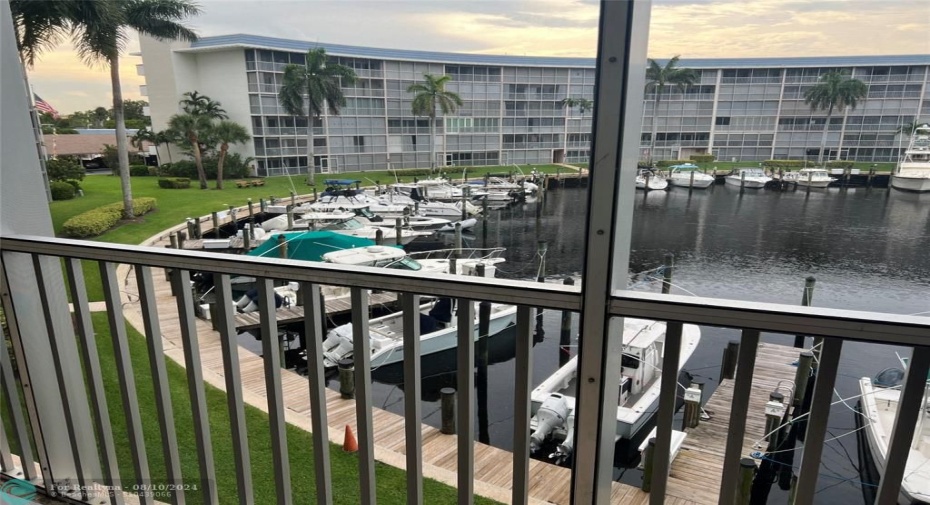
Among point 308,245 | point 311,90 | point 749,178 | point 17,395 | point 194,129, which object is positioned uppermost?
point 311,90

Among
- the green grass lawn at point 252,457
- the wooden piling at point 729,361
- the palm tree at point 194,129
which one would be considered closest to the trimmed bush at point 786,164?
the palm tree at point 194,129

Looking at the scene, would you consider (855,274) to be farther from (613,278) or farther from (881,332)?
(613,278)

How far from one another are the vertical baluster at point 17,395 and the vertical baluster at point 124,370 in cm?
39

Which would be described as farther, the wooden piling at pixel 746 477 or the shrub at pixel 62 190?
the wooden piling at pixel 746 477

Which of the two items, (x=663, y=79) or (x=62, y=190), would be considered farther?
(x=62, y=190)

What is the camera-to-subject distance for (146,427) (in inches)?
140

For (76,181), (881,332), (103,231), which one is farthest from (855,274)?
(76,181)

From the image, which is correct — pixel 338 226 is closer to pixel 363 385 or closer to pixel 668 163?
pixel 363 385

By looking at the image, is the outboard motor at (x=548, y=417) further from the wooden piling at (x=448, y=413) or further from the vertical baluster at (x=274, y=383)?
the vertical baluster at (x=274, y=383)

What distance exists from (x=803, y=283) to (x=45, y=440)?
228cm

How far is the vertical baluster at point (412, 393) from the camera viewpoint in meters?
0.95

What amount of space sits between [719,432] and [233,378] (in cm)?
481

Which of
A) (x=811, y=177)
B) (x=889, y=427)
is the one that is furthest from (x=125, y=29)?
(x=889, y=427)

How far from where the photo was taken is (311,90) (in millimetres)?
1853
